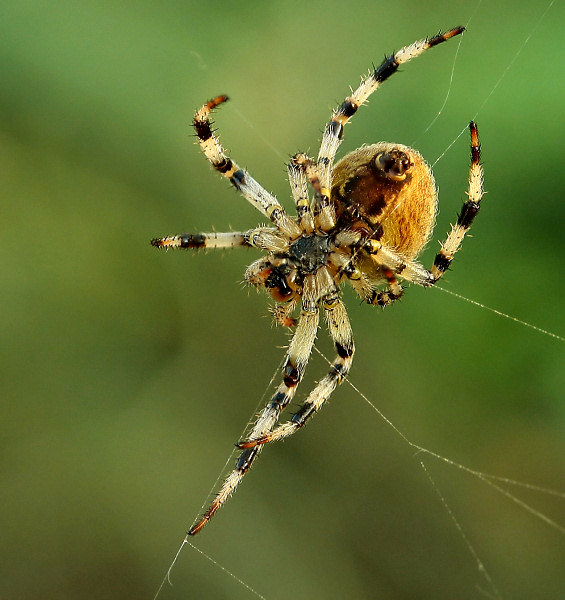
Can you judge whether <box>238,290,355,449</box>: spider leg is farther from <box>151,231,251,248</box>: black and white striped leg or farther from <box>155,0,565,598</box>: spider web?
<box>155,0,565,598</box>: spider web

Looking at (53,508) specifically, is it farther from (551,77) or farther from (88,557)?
(551,77)

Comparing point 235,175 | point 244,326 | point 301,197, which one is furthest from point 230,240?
point 244,326

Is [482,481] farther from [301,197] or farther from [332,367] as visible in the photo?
[301,197]

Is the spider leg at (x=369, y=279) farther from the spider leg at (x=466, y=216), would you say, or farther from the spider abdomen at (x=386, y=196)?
the spider leg at (x=466, y=216)

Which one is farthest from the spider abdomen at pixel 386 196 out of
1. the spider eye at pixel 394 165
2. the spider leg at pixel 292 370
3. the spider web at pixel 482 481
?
the spider web at pixel 482 481

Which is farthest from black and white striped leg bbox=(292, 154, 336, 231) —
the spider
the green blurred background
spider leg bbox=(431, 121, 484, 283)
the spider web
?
the spider web
